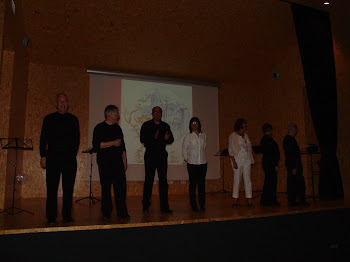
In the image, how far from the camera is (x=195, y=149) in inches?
160

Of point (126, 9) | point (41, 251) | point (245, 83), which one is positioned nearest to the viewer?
point (41, 251)

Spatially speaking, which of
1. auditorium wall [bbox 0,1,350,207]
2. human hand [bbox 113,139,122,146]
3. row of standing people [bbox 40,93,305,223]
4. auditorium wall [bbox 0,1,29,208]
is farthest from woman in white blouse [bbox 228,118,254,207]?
auditorium wall [bbox 0,1,29,208]

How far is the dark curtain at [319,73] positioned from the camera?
6004 millimetres

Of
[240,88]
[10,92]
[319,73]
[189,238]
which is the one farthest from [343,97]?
[10,92]

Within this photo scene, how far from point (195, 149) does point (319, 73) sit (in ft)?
12.2

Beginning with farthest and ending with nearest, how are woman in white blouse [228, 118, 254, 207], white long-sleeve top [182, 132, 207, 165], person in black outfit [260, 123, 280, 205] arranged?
1. person in black outfit [260, 123, 280, 205]
2. woman in white blouse [228, 118, 254, 207]
3. white long-sleeve top [182, 132, 207, 165]

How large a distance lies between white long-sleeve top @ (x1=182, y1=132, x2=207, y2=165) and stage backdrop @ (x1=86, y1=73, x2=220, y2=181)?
291 cm

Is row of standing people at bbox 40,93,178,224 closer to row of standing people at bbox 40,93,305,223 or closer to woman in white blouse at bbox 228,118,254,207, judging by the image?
row of standing people at bbox 40,93,305,223

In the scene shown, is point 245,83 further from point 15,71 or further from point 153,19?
point 15,71

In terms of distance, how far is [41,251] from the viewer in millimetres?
2596

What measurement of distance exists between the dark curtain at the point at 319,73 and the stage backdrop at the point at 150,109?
260cm

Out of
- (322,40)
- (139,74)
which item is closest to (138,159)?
(139,74)

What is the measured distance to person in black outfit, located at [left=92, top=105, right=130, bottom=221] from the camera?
3254 millimetres

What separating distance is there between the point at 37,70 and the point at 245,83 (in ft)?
17.9
